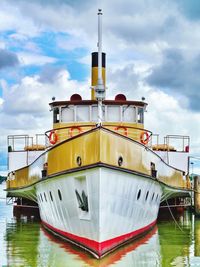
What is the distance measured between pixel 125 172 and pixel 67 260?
262 cm

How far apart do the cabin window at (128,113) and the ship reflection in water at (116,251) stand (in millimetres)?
3985

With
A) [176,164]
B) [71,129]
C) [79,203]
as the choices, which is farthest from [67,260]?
[176,164]

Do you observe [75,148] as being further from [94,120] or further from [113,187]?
[94,120]

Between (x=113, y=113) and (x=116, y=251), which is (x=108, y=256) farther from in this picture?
(x=113, y=113)

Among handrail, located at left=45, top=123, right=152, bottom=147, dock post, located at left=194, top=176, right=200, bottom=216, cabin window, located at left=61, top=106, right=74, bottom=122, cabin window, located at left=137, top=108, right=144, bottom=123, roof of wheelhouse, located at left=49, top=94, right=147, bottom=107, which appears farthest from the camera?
dock post, located at left=194, top=176, right=200, bottom=216

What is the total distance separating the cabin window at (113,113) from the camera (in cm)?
1991

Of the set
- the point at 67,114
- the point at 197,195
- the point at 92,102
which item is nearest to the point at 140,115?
the point at 92,102

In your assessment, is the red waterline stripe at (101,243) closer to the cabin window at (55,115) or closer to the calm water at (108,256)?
the calm water at (108,256)

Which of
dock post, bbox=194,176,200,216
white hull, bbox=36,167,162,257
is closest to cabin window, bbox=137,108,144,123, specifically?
white hull, bbox=36,167,162,257

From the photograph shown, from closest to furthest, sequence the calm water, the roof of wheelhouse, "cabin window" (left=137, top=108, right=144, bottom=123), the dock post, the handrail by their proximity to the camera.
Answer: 1. the calm water
2. the handrail
3. the roof of wheelhouse
4. "cabin window" (left=137, top=108, right=144, bottom=123)
5. the dock post

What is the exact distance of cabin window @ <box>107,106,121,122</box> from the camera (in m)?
19.9

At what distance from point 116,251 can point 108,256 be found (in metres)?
0.65

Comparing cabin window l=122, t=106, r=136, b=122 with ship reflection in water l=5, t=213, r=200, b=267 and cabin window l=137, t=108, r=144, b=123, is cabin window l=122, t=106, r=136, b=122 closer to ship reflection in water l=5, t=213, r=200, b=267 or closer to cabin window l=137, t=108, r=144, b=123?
cabin window l=137, t=108, r=144, b=123

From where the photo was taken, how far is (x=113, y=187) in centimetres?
1423
